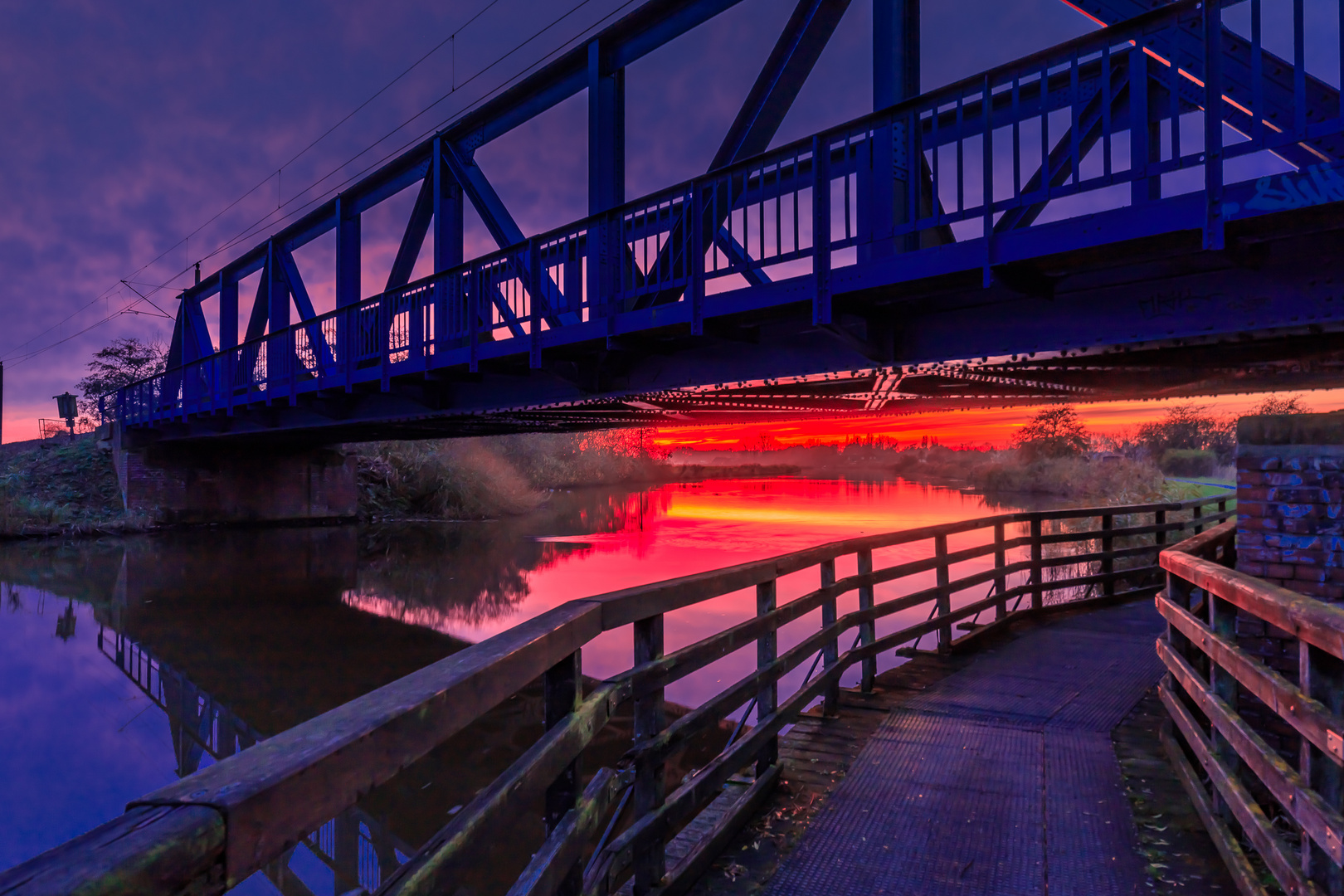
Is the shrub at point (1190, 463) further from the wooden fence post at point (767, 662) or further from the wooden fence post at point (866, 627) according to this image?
the wooden fence post at point (767, 662)

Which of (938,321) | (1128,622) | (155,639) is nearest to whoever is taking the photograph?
(938,321)

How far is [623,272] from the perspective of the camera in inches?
376

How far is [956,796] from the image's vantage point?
13.7 ft

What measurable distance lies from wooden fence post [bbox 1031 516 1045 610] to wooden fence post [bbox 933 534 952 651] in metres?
1.92

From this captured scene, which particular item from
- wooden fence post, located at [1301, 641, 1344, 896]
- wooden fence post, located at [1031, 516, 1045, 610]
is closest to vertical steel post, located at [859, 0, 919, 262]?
wooden fence post, located at [1031, 516, 1045, 610]

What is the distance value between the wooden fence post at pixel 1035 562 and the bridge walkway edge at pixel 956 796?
2.07 m

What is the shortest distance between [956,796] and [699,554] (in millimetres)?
19867

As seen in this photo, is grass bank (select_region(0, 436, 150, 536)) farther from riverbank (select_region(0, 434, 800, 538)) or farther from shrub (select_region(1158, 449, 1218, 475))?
shrub (select_region(1158, 449, 1218, 475))

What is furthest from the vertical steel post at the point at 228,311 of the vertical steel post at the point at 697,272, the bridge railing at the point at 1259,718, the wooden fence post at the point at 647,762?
the bridge railing at the point at 1259,718

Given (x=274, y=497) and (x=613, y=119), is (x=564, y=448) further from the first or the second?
(x=613, y=119)

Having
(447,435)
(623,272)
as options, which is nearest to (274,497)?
(447,435)

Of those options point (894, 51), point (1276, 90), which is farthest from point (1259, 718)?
point (894, 51)

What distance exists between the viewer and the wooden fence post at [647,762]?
299cm

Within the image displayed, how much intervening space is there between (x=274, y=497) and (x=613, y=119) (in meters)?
25.6
